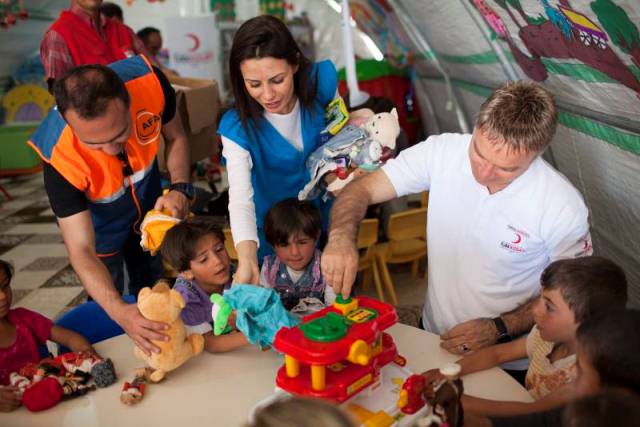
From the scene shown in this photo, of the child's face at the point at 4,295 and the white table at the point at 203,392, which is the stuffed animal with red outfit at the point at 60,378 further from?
the child's face at the point at 4,295

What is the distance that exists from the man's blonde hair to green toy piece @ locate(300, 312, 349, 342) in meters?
0.69

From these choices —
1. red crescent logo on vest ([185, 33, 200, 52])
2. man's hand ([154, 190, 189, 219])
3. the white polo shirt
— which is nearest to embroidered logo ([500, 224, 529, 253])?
the white polo shirt

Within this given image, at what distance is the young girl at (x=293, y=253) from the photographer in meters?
2.21

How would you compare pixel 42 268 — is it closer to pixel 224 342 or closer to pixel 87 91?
pixel 87 91

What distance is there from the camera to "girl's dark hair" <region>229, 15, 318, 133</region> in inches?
73.2

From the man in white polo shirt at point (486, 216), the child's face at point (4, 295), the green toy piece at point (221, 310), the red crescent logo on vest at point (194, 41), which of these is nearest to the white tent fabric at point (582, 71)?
the man in white polo shirt at point (486, 216)

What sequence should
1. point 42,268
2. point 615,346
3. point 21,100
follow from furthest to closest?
point 21,100 → point 42,268 → point 615,346

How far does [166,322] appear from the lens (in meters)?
1.56

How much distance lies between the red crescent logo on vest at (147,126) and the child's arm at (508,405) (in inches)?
60.3

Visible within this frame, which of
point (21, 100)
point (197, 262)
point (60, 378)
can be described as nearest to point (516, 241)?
point (197, 262)

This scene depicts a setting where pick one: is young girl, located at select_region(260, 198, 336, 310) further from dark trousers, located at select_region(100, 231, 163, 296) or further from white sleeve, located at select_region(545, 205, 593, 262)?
white sleeve, located at select_region(545, 205, 593, 262)

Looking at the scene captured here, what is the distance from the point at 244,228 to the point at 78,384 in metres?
0.68

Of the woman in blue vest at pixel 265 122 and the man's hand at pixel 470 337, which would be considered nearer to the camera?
the man's hand at pixel 470 337

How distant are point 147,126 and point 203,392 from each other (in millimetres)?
1157
